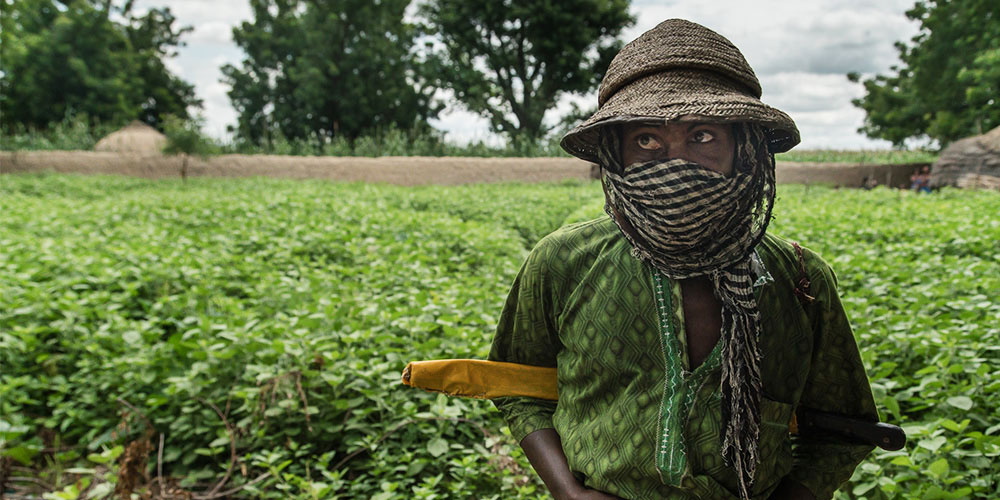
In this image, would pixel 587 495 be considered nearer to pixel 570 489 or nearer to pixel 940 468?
pixel 570 489

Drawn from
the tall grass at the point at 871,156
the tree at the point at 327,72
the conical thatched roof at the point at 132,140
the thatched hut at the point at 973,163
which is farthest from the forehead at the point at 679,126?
the tree at the point at 327,72

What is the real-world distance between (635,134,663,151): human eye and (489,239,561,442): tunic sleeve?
0.97ft

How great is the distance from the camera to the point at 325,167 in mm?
19359

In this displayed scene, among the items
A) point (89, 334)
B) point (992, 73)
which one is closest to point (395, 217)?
point (89, 334)

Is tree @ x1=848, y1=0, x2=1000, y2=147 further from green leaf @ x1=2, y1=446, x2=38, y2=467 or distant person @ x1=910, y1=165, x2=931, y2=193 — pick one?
green leaf @ x1=2, y1=446, x2=38, y2=467

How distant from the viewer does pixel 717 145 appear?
1218 millimetres

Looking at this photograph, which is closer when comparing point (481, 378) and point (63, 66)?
point (481, 378)

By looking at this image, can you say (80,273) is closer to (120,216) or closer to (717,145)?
(120,216)

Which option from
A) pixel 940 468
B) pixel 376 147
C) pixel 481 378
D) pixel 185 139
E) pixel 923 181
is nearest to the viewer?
pixel 481 378

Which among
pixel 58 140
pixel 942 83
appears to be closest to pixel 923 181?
pixel 942 83

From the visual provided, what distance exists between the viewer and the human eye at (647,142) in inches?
48.8

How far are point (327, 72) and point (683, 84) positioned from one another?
96.5 feet

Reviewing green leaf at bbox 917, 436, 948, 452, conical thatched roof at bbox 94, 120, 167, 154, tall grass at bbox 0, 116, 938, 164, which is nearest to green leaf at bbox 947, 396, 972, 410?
green leaf at bbox 917, 436, 948, 452

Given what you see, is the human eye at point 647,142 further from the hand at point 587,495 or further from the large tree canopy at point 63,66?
the large tree canopy at point 63,66
